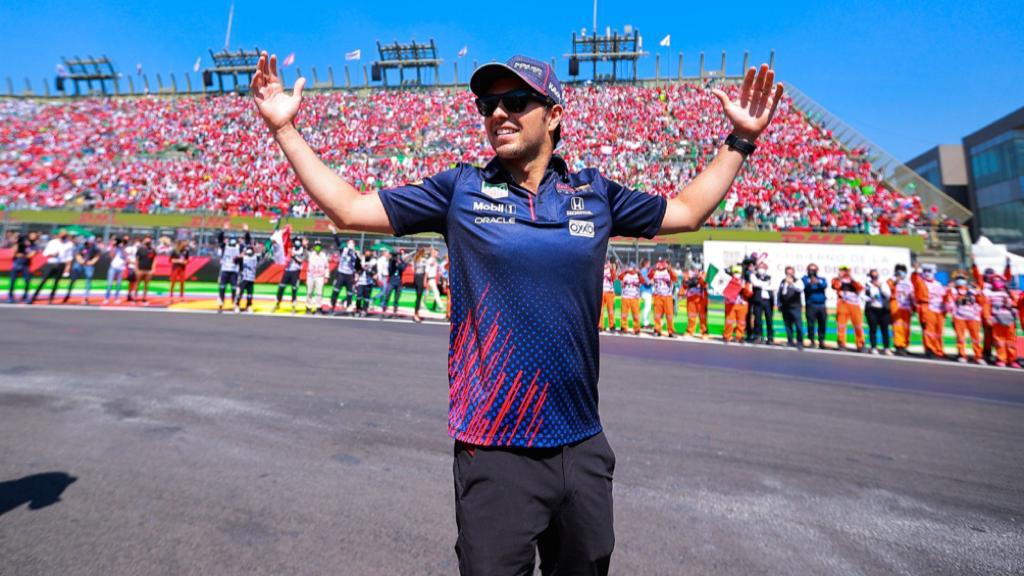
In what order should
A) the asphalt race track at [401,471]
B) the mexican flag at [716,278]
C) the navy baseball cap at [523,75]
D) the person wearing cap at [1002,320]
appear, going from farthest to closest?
1. the mexican flag at [716,278]
2. the person wearing cap at [1002,320]
3. the asphalt race track at [401,471]
4. the navy baseball cap at [523,75]

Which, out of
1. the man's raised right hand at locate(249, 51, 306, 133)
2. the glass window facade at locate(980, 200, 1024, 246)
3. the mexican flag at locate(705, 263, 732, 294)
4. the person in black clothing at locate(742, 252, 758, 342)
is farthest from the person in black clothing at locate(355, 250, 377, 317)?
the glass window facade at locate(980, 200, 1024, 246)

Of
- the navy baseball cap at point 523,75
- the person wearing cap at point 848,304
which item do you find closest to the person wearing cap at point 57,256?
the navy baseball cap at point 523,75

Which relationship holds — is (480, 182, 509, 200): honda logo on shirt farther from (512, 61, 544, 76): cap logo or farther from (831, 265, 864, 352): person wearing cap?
(831, 265, 864, 352): person wearing cap

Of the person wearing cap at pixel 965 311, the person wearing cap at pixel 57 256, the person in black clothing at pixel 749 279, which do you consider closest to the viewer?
the person wearing cap at pixel 965 311

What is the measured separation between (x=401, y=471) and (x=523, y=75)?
2.73m

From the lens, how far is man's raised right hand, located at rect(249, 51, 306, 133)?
5.01 ft

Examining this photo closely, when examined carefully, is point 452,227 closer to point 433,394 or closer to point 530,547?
point 530,547

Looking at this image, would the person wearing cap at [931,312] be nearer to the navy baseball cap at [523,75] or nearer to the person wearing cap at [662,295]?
the person wearing cap at [662,295]

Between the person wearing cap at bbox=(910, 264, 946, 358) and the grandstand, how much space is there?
959 cm

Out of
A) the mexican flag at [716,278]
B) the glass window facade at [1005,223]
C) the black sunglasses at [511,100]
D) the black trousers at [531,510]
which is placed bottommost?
the black trousers at [531,510]

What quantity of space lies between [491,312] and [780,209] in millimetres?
27208

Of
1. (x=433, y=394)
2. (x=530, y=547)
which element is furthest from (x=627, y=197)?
(x=433, y=394)

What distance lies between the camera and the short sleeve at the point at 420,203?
147cm

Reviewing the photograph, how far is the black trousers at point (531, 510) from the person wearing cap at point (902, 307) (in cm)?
1303
